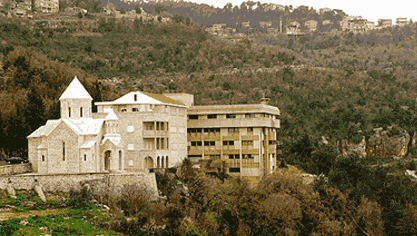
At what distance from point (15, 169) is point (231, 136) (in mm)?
26539

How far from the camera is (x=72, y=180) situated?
155ft

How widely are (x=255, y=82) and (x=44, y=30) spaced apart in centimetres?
4787

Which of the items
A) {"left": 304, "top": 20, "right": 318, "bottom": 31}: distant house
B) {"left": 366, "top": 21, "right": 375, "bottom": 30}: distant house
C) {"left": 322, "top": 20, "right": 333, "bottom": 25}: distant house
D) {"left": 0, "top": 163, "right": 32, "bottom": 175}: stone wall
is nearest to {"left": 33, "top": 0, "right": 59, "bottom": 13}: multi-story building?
{"left": 304, "top": 20, "right": 318, "bottom": 31}: distant house

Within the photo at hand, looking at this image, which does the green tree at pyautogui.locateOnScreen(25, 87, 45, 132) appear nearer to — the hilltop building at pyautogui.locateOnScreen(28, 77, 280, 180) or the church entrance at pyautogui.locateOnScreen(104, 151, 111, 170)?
the hilltop building at pyautogui.locateOnScreen(28, 77, 280, 180)

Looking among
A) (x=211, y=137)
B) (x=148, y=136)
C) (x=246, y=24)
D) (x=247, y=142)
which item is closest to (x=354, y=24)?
(x=246, y=24)

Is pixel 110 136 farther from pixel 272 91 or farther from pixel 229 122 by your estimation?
pixel 272 91

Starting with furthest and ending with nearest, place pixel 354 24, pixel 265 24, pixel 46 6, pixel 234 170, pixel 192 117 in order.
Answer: pixel 265 24
pixel 354 24
pixel 46 6
pixel 192 117
pixel 234 170

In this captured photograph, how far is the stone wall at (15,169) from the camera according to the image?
161ft

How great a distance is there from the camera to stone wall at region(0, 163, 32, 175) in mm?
49156

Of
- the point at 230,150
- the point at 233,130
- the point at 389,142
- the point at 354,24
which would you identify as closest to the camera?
the point at 233,130

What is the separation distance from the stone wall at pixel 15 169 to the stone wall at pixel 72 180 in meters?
3.17

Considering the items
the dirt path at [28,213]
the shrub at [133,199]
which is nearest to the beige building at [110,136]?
the shrub at [133,199]

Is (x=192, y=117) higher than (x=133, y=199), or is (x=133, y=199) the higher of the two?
(x=192, y=117)

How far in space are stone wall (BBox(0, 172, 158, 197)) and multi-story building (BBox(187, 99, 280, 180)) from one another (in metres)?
18.3
